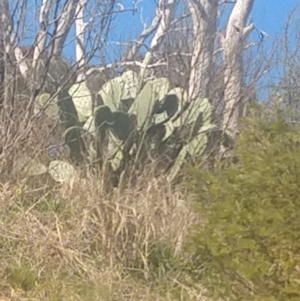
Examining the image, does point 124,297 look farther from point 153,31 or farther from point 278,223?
point 153,31

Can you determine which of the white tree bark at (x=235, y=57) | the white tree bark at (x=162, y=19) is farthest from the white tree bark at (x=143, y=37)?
the white tree bark at (x=235, y=57)

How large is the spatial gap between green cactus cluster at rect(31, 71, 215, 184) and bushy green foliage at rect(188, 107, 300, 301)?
3.20m

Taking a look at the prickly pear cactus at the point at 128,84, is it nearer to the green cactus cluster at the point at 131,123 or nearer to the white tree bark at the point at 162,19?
the green cactus cluster at the point at 131,123

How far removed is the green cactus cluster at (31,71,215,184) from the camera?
25.7 ft

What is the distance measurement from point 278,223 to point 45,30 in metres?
4.57

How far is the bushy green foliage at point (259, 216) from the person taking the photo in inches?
161

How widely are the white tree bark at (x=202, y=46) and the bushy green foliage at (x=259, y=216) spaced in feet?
15.2

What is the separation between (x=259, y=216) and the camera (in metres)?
4.12

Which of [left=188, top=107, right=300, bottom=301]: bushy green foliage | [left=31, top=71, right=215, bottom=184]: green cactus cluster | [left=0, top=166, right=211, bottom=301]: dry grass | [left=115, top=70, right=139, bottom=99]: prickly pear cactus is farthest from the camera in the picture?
[left=115, top=70, right=139, bottom=99]: prickly pear cactus

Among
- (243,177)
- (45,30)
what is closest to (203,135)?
(45,30)

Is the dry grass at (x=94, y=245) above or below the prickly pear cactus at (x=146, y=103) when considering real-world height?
below

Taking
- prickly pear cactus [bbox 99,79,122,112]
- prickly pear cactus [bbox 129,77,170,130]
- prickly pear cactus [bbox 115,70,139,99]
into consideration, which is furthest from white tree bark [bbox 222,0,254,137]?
prickly pear cactus [bbox 99,79,122,112]

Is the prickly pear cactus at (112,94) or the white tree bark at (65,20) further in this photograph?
the prickly pear cactus at (112,94)

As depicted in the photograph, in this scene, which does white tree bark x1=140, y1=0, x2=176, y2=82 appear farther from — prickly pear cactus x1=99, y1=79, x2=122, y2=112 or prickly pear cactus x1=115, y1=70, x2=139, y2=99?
prickly pear cactus x1=99, y1=79, x2=122, y2=112
